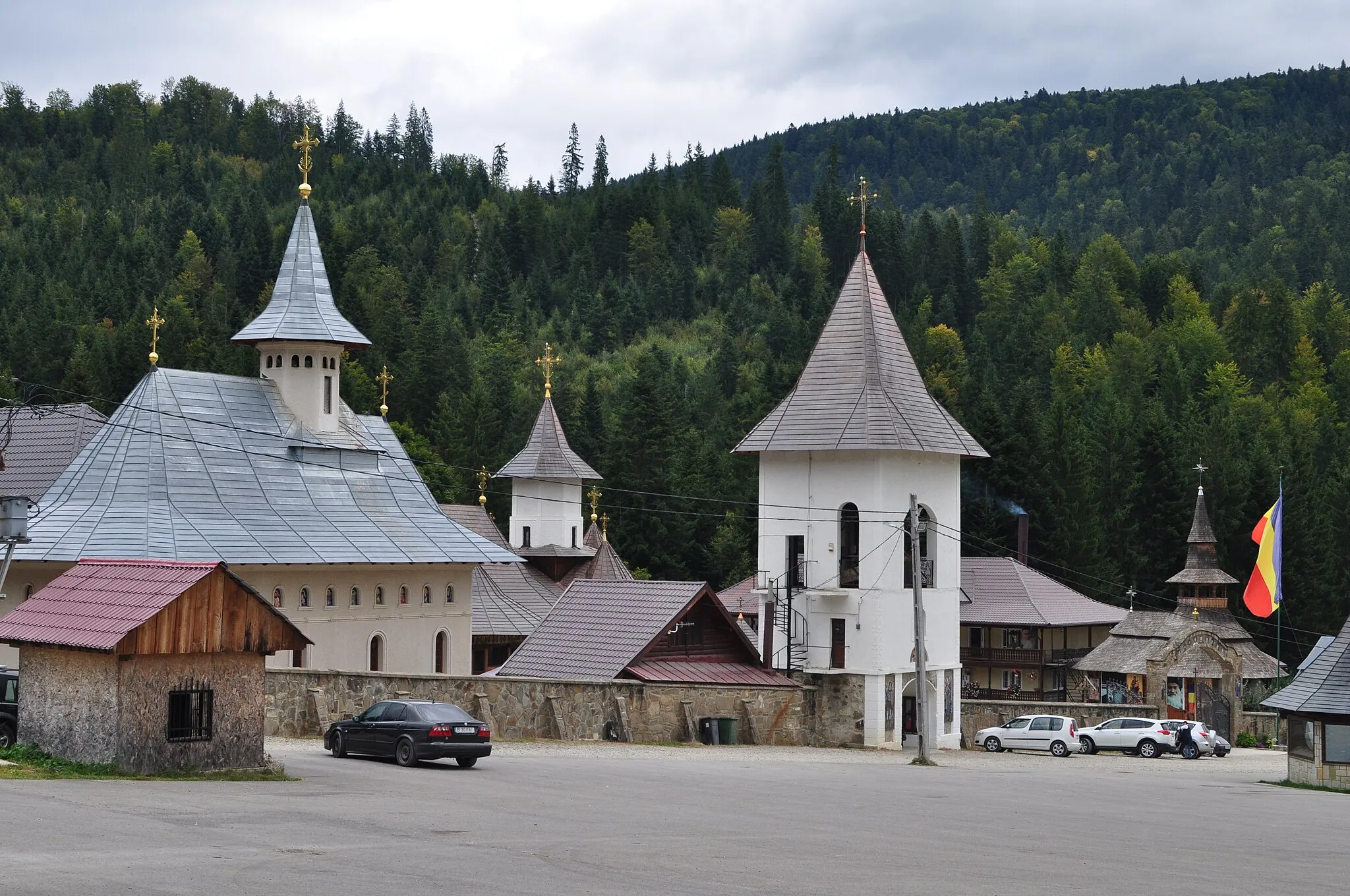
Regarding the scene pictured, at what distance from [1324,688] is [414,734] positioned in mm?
18868

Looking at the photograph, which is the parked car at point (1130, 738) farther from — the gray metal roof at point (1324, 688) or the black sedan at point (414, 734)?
the black sedan at point (414, 734)

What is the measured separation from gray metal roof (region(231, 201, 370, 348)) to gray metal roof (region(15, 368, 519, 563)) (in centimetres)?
182

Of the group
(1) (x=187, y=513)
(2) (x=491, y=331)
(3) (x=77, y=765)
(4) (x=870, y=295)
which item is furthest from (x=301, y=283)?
(2) (x=491, y=331)

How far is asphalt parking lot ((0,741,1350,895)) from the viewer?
1530 centimetres

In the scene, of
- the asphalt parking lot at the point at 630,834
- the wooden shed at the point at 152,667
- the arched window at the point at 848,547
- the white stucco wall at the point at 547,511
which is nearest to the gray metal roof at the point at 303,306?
the arched window at the point at 848,547

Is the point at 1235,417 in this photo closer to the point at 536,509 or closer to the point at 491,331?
the point at 536,509

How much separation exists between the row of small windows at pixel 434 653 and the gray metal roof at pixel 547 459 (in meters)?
20.6

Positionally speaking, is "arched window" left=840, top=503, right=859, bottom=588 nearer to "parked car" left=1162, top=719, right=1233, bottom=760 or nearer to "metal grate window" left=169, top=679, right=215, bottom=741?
"parked car" left=1162, top=719, right=1233, bottom=760

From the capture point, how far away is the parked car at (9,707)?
25.4 meters

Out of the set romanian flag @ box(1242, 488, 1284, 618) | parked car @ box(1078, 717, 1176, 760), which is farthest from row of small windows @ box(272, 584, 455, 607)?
romanian flag @ box(1242, 488, 1284, 618)

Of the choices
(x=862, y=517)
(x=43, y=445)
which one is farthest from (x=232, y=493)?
(x=862, y=517)

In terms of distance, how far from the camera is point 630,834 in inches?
747

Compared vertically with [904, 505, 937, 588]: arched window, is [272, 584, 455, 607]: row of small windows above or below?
below

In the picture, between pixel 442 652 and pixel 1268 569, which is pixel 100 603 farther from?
pixel 1268 569
